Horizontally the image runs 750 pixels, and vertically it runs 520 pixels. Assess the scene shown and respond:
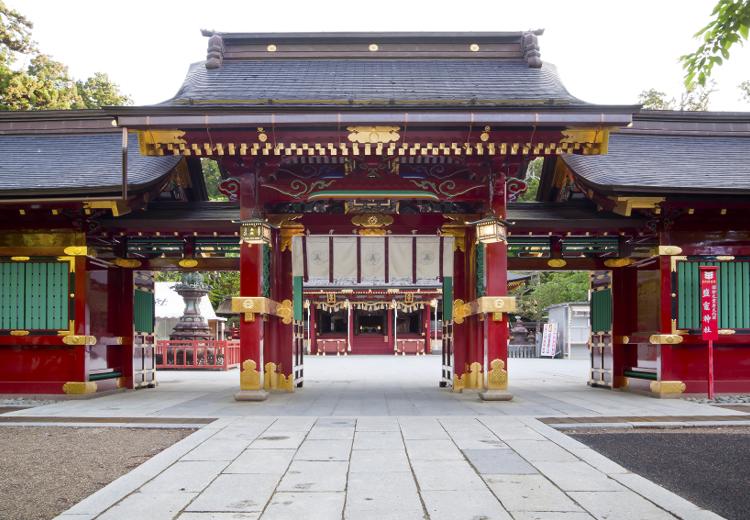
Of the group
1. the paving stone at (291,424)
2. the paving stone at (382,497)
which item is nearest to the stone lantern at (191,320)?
the paving stone at (291,424)

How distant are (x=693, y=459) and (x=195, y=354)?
21.2 m

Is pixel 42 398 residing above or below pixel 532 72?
below

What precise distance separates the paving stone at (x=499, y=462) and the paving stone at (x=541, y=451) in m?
0.12

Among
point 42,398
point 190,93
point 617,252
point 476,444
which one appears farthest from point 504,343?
point 42,398

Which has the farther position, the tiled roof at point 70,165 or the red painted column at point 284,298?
the red painted column at point 284,298

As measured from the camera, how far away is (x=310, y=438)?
318 inches

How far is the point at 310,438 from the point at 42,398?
293 inches

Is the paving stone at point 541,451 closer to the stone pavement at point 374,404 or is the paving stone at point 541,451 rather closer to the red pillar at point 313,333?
the stone pavement at point 374,404

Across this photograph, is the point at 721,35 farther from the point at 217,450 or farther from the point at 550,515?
the point at 217,450

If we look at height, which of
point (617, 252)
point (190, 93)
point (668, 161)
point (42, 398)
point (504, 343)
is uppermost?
point (190, 93)

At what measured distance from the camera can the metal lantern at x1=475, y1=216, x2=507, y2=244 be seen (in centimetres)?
1255

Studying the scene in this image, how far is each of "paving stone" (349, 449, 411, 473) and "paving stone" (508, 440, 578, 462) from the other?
1228 mm

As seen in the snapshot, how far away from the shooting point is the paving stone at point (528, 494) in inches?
196

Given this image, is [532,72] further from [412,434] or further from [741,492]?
[741,492]
